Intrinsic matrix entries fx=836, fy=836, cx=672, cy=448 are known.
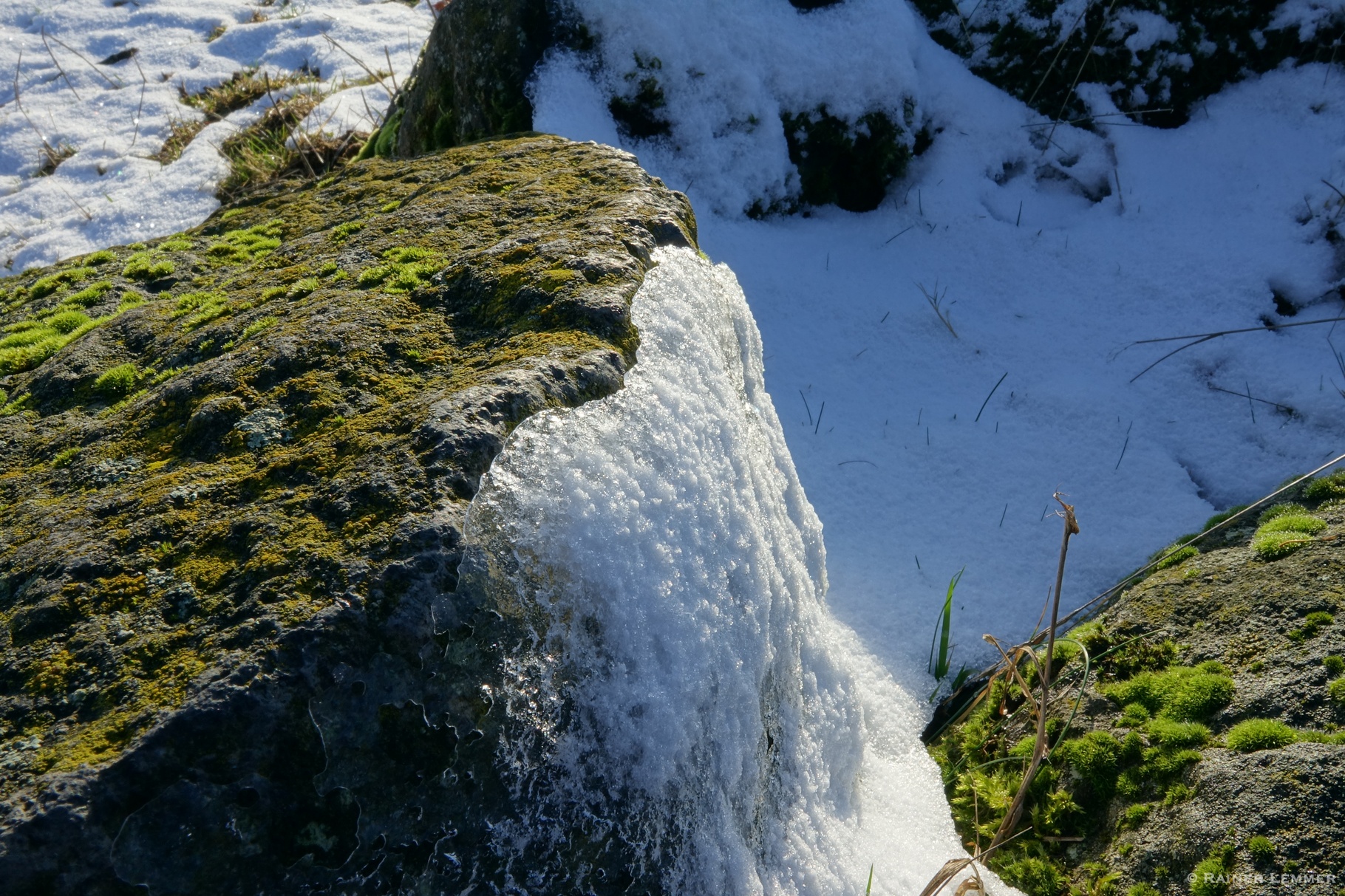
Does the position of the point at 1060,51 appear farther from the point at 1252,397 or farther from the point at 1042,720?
the point at 1042,720

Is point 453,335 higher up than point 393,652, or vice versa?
point 453,335

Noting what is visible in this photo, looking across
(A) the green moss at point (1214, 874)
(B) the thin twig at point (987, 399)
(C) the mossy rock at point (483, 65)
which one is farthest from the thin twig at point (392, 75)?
(A) the green moss at point (1214, 874)

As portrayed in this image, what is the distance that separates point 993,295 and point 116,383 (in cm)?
435

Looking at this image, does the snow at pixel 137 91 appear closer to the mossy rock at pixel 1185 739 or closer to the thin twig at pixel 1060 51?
the thin twig at pixel 1060 51

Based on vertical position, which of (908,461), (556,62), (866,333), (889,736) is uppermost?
(556,62)

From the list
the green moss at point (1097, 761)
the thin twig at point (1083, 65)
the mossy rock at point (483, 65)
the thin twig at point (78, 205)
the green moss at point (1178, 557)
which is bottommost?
the thin twig at point (78, 205)

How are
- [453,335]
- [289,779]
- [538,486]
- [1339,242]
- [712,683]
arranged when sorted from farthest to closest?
[1339,242] < [453,335] < [712,683] < [538,486] < [289,779]

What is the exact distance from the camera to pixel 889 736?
3.00 m

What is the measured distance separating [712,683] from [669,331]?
885mm

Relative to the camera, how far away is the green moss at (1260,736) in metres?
2.17

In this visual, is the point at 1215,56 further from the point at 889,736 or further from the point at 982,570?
the point at 889,736

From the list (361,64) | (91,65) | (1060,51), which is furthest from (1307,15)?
(91,65)

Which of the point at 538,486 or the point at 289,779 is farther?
the point at 538,486

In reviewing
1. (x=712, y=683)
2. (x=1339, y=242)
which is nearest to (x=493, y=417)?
(x=712, y=683)
